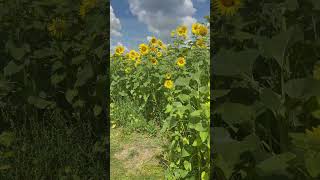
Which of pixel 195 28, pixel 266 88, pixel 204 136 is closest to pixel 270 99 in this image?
pixel 266 88

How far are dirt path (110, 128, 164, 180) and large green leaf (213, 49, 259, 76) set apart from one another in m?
1.48

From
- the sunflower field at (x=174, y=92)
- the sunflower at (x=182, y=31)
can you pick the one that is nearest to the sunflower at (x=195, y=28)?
the sunflower field at (x=174, y=92)

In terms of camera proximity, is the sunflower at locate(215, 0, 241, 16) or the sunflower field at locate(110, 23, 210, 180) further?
the sunflower field at locate(110, 23, 210, 180)

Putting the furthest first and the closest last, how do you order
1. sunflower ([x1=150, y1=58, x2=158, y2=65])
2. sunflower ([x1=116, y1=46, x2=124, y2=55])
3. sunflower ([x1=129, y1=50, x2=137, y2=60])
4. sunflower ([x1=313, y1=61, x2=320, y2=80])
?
sunflower ([x1=116, y1=46, x2=124, y2=55])
sunflower ([x1=129, y1=50, x2=137, y2=60])
sunflower ([x1=150, y1=58, x2=158, y2=65])
sunflower ([x1=313, y1=61, x2=320, y2=80])

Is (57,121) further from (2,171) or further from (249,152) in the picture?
(249,152)

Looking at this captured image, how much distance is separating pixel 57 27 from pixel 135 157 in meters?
1.20

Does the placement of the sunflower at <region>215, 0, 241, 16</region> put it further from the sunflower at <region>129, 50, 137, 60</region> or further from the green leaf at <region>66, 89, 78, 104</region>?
the sunflower at <region>129, 50, 137, 60</region>

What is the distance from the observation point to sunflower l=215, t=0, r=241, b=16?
226cm

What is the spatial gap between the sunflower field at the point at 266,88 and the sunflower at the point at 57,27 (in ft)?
3.65

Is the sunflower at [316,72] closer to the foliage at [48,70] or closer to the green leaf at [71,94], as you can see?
the foliage at [48,70]

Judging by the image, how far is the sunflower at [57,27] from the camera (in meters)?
3.18

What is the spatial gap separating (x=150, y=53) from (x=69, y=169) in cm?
211

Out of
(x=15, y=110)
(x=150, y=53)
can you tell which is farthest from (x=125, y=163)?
(x=150, y=53)

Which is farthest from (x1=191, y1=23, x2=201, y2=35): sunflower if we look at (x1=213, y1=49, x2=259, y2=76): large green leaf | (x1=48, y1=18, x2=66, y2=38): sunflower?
(x1=213, y1=49, x2=259, y2=76): large green leaf
